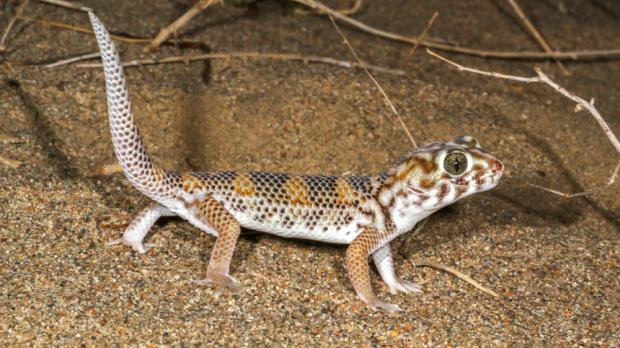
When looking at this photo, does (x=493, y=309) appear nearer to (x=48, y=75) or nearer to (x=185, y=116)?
(x=185, y=116)

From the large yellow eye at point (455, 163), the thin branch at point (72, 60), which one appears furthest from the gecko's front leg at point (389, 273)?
the thin branch at point (72, 60)

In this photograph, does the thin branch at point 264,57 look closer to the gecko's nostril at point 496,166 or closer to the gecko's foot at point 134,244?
the gecko's foot at point 134,244

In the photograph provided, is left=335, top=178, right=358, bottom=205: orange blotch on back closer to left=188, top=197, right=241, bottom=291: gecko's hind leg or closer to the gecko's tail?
left=188, top=197, right=241, bottom=291: gecko's hind leg

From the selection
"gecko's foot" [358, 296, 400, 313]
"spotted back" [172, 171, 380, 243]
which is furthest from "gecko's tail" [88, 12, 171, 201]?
"gecko's foot" [358, 296, 400, 313]

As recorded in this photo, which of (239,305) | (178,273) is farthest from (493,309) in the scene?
(178,273)

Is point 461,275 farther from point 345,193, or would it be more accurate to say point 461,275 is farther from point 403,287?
point 345,193
